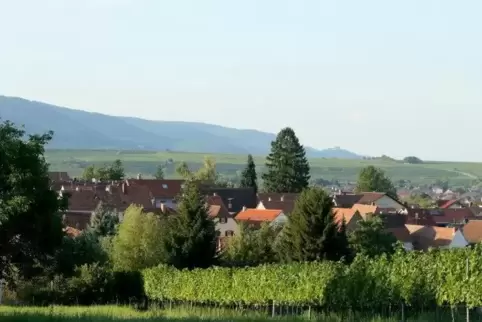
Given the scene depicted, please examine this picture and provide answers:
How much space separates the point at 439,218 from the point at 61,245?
302 feet

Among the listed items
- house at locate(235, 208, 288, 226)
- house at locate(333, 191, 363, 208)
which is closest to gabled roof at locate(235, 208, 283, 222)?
house at locate(235, 208, 288, 226)

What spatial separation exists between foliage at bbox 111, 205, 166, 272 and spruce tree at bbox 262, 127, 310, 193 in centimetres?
6731

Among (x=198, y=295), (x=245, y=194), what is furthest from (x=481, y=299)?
(x=245, y=194)

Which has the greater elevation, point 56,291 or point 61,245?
point 61,245

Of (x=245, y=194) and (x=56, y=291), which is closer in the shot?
(x=56, y=291)

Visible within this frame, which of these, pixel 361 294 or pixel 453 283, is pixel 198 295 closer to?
pixel 361 294

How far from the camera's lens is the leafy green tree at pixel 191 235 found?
56531mm

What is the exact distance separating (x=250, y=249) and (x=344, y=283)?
29.3 meters

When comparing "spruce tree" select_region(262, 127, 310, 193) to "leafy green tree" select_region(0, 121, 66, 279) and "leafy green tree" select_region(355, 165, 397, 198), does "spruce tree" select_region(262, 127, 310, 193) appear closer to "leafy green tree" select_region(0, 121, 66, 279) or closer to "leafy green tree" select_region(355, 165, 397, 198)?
"leafy green tree" select_region(355, 165, 397, 198)

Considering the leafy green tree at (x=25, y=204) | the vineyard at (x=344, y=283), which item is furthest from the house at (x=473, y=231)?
the leafy green tree at (x=25, y=204)

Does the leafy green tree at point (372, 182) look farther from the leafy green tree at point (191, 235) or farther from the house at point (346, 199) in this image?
the leafy green tree at point (191, 235)

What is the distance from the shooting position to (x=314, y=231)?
57.0 m

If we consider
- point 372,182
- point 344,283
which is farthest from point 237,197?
point 344,283

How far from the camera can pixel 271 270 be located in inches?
1625
